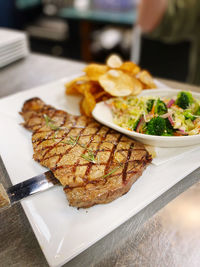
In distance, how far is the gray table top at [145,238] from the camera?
1126mm

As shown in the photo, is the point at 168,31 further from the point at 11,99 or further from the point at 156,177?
the point at 156,177

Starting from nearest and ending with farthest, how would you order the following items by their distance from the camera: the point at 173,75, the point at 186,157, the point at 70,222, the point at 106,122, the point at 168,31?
the point at 70,222 → the point at 186,157 → the point at 106,122 → the point at 168,31 → the point at 173,75

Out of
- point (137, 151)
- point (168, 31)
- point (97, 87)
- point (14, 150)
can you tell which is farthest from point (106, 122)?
point (168, 31)

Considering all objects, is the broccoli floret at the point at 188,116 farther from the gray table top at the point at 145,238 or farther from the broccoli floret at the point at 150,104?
the gray table top at the point at 145,238

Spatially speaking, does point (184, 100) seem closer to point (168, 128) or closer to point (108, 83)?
point (168, 128)

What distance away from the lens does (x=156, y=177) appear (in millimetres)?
1361

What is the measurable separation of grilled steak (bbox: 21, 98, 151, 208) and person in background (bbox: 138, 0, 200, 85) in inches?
105

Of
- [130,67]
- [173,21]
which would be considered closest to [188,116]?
[130,67]

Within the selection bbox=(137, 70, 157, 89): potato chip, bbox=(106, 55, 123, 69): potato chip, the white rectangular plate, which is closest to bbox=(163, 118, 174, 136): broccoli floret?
the white rectangular plate

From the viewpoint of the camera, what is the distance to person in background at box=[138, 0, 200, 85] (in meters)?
3.52

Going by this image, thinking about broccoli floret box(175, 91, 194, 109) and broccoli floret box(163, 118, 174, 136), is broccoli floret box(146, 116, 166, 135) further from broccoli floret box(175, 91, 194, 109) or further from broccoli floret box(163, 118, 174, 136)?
broccoli floret box(175, 91, 194, 109)

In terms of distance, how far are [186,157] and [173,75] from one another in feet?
11.1

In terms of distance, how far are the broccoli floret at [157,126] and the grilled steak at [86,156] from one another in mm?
129

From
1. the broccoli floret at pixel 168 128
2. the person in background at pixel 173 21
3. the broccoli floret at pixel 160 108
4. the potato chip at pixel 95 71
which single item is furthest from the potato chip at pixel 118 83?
the person in background at pixel 173 21
